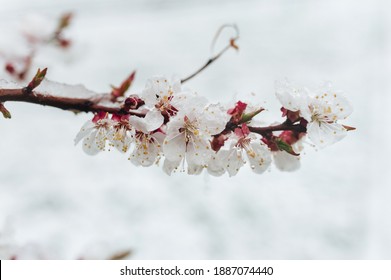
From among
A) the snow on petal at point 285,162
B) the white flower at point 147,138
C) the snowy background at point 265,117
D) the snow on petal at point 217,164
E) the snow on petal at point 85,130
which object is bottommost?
the snow on petal at point 217,164

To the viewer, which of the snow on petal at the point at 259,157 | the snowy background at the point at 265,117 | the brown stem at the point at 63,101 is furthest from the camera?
the snowy background at the point at 265,117

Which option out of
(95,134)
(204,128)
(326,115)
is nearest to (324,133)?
(326,115)

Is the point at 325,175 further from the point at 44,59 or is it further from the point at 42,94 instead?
the point at 42,94

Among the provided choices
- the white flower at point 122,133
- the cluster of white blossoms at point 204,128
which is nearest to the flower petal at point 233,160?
the cluster of white blossoms at point 204,128

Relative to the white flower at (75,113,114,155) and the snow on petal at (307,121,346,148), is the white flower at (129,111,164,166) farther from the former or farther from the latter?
the snow on petal at (307,121,346,148)

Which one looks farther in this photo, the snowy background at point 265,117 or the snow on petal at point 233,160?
the snowy background at point 265,117

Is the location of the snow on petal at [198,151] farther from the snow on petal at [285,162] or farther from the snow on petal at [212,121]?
the snow on petal at [285,162]
